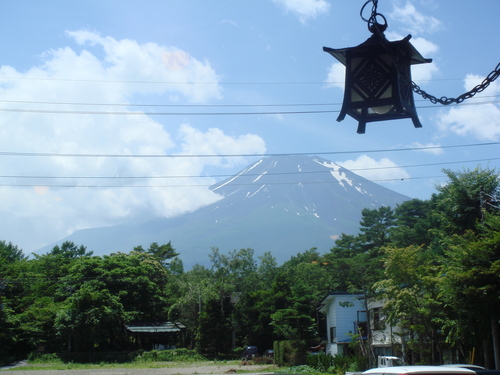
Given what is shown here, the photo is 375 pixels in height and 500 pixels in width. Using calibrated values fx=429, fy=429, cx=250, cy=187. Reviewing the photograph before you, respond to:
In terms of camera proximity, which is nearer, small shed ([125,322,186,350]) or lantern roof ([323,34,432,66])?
Result: lantern roof ([323,34,432,66])

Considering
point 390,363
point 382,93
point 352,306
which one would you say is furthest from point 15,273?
point 382,93

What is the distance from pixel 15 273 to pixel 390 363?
32394mm

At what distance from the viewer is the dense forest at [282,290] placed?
1652cm

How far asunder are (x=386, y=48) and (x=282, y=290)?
3271cm

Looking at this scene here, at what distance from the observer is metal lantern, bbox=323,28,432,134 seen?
479 centimetres

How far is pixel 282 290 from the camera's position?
3581 centimetres

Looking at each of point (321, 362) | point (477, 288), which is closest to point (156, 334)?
point (321, 362)

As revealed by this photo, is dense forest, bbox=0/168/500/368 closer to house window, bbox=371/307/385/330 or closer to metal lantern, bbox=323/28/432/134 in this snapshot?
house window, bbox=371/307/385/330

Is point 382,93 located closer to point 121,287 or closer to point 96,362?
point 96,362

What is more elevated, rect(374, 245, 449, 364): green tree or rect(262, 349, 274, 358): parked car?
rect(374, 245, 449, 364): green tree

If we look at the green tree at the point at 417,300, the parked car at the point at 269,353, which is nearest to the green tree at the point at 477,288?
the green tree at the point at 417,300

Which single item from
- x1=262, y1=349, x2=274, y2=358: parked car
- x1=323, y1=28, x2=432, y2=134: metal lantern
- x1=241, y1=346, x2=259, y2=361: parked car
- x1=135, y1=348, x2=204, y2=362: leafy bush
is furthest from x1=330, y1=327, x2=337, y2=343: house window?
x1=323, y1=28, x2=432, y2=134: metal lantern

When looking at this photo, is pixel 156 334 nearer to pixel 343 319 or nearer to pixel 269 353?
pixel 269 353

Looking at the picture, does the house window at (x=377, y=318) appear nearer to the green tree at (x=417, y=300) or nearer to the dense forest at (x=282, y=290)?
the dense forest at (x=282, y=290)
